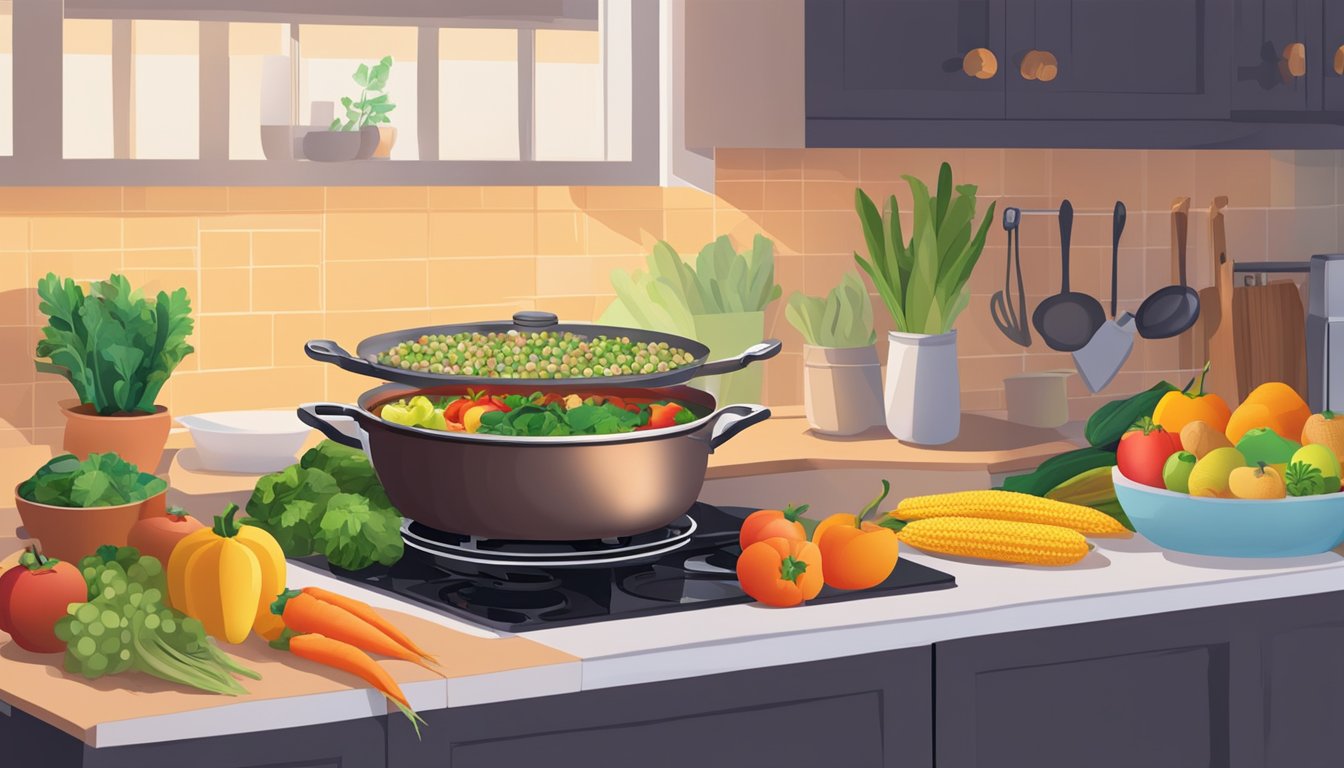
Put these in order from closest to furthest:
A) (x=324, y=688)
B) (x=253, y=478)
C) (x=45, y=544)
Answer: (x=324, y=688), (x=45, y=544), (x=253, y=478)

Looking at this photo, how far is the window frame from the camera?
2678mm

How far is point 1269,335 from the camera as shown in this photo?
348 centimetres

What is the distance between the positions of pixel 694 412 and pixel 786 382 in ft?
3.56

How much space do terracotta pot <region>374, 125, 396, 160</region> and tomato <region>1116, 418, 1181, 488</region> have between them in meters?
1.40

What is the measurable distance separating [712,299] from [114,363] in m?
1.11

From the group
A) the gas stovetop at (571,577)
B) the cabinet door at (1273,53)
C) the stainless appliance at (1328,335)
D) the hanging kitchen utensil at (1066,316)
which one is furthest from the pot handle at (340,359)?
the stainless appliance at (1328,335)

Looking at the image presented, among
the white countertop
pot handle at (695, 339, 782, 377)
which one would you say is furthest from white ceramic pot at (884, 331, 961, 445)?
the white countertop

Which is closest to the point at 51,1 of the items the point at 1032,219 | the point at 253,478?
the point at 253,478

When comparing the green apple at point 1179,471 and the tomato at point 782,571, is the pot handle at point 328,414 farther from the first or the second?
the green apple at point 1179,471

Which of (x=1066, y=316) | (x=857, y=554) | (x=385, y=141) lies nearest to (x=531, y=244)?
(x=385, y=141)

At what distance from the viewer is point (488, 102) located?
3090 mm

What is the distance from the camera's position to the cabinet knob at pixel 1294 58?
10.2ft

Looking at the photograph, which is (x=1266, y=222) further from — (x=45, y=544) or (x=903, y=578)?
(x=45, y=544)

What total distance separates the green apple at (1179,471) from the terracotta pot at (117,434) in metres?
1.47
